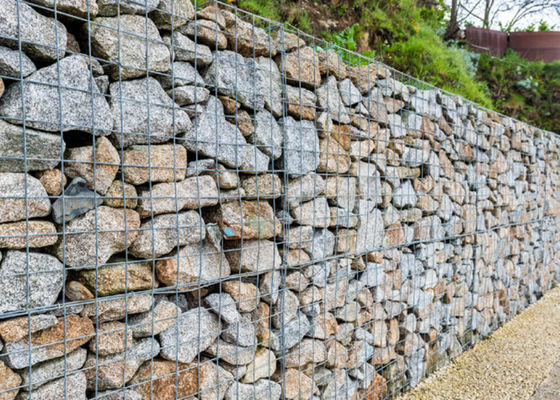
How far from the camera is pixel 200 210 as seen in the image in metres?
1.86

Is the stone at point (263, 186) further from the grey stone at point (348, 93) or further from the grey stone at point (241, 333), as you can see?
the grey stone at point (348, 93)

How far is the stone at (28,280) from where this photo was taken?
1.36 metres

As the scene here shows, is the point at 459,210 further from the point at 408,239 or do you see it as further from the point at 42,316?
the point at 42,316

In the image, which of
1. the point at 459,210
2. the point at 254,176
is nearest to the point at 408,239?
the point at 459,210

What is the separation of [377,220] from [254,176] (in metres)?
1.14

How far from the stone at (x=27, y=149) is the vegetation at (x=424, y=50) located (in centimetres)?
243

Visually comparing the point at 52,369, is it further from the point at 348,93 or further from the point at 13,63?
the point at 348,93

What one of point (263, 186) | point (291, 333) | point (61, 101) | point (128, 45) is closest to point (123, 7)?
point (128, 45)

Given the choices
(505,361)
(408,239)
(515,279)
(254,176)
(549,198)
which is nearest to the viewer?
(254,176)

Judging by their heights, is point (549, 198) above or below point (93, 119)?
below

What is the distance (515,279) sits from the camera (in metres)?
5.05

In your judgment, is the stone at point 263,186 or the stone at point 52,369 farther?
the stone at point 263,186

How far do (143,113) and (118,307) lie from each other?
0.72m

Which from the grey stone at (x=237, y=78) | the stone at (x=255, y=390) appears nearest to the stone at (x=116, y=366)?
the stone at (x=255, y=390)
